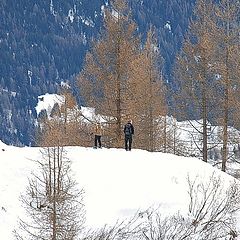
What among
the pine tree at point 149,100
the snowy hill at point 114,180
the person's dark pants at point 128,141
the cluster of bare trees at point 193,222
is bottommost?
the cluster of bare trees at point 193,222

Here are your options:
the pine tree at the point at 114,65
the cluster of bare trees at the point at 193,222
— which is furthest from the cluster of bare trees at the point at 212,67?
the cluster of bare trees at the point at 193,222

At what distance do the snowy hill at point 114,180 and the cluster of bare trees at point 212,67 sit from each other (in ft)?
16.0

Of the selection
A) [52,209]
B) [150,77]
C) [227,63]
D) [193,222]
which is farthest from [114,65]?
[52,209]

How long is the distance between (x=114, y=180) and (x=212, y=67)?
9.66m

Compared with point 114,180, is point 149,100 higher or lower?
higher

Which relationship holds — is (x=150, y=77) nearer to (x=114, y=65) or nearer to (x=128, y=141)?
(x=114, y=65)

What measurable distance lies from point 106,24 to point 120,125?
4.84m

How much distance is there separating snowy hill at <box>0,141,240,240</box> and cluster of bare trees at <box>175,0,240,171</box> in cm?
488

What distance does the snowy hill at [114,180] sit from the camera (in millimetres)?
21984

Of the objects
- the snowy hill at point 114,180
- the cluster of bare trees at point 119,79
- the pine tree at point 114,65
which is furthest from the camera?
the cluster of bare trees at point 119,79

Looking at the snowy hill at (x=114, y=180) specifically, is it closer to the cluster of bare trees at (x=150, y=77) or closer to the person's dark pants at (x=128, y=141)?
the person's dark pants at (x=128, y=141)

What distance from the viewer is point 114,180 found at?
79.8 feet

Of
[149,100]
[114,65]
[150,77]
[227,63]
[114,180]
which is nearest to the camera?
[114,180]

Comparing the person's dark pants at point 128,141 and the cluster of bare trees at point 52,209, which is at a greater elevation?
the person's dark pants at point 128,141
